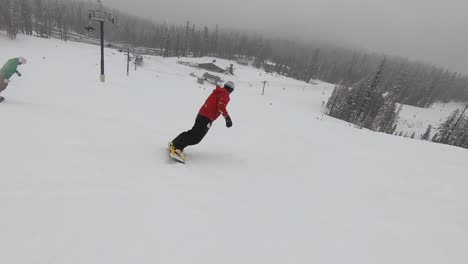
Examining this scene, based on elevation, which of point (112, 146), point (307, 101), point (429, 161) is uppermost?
point (429, 161)

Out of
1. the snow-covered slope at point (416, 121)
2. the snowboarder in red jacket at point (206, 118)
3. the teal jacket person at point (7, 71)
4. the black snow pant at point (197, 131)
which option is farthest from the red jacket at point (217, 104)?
the snow-covered slope at point (416, 121)

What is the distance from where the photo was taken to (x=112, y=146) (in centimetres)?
483

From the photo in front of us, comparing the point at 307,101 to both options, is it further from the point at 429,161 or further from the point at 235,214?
the point at 235,214

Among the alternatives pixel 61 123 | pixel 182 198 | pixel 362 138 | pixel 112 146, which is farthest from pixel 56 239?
pixel 362 138

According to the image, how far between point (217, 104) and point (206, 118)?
1.33ft

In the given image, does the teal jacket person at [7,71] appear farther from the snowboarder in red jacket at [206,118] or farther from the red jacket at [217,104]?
the red jacket at [217,104]

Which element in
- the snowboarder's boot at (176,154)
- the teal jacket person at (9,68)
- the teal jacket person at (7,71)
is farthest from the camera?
the teal jacket person at (9,68)

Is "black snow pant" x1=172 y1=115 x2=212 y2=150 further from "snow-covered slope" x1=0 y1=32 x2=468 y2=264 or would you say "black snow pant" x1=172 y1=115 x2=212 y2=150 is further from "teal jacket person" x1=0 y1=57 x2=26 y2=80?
"teal jacket person" x1=0 y1=57 x2=26 y2=80

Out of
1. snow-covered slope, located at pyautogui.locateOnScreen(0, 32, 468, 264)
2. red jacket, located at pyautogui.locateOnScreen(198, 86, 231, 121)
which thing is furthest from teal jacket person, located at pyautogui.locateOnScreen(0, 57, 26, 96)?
red jacket, located at pyautogui.locateOnScreen(198, 86, 231, 121)

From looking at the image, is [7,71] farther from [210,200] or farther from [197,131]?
[210,200]

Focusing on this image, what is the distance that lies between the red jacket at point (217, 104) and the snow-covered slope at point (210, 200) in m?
1.11

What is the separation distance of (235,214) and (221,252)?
2.49ft

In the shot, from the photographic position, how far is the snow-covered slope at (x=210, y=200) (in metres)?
2.42

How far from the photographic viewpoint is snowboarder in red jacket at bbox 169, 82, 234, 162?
4.91 metres
